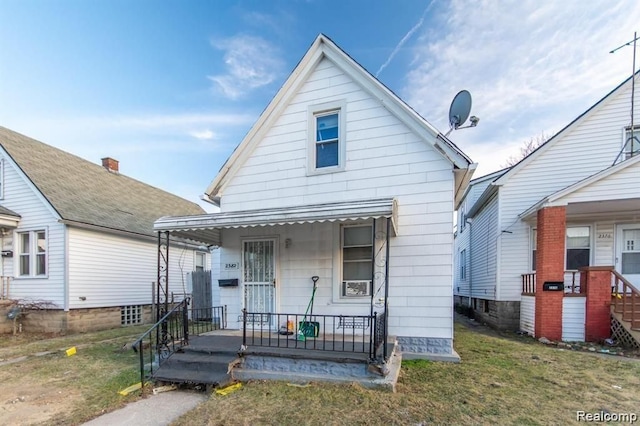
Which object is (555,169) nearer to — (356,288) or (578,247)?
(578,247)

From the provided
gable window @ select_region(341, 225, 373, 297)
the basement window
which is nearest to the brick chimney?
the basement window

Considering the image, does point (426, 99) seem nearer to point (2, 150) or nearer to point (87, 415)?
point (87, 415)

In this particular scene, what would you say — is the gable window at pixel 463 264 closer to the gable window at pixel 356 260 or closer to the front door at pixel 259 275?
the gable window at pixel 356 260

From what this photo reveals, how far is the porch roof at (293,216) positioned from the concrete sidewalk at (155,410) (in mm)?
2949

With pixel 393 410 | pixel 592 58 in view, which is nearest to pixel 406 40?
pixel 592 58

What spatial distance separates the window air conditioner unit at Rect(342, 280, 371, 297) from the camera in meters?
6.81

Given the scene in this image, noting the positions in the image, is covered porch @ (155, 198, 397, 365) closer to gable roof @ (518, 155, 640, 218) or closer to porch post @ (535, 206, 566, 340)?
porch post @ (535, 206, 566, 340)

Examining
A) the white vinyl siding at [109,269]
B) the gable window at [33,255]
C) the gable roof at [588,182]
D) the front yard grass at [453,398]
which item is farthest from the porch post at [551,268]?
the gable window at [33,255]

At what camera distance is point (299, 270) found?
23.8ft

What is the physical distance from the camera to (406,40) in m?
11.7

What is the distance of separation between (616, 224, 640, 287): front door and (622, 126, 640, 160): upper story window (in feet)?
7.47

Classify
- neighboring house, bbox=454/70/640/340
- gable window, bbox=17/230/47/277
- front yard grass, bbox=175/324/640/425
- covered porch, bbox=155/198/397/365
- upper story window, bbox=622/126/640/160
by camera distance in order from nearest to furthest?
front yard grass, bbox=175/324/640/425, covered porch, bbox=155/198/397/365, neighboring house, bbox=454/70/640/340, upper story window, bbox=622/126/640/160, gable window, bbox=17/230/47/277

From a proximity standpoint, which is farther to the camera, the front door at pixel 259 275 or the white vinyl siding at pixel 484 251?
the white vinyl siding at pixel 484 251

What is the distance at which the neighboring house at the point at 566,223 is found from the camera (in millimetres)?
8125
